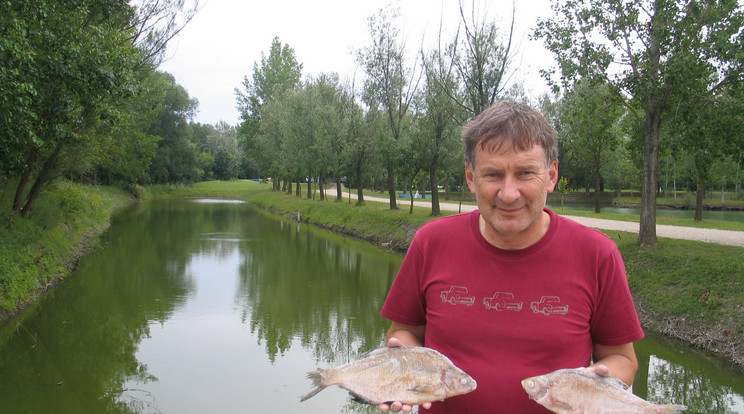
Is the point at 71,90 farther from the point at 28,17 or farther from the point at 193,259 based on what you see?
the point at 193,259

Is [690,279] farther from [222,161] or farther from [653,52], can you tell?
[222,161]

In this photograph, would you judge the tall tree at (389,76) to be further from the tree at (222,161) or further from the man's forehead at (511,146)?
the tree at (222,161)

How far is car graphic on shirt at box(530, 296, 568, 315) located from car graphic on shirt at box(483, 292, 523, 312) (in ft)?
0.22

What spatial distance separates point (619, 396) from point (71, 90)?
1185 cm

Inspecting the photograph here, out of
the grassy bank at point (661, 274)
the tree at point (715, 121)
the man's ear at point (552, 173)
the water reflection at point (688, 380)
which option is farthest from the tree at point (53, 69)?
the tree at point (715, 121)

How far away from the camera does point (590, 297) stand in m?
2.15

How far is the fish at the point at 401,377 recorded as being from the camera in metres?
2.15

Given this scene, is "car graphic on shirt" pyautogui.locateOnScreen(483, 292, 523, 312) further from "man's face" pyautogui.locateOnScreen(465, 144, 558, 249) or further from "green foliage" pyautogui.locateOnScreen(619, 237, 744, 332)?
"green foliage" pyautogui.locateOnScreen(619, 237, 744, 332)

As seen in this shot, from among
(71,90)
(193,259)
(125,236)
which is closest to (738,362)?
(71,90)

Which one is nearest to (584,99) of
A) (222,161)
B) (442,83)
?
(442,83)

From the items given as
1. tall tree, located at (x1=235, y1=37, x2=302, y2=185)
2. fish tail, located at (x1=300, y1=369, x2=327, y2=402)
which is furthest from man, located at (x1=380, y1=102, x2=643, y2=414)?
tall tree, located at (x1=235, y1=37, x2=302, y2=185)

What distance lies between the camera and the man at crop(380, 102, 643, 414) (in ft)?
7.00

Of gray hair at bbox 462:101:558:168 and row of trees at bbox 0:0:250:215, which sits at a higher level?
row of trees at bbox 0:0:250:215

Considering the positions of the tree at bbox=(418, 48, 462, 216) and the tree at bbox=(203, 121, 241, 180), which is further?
the tree at bbox=(203, 121, 241, 180)
